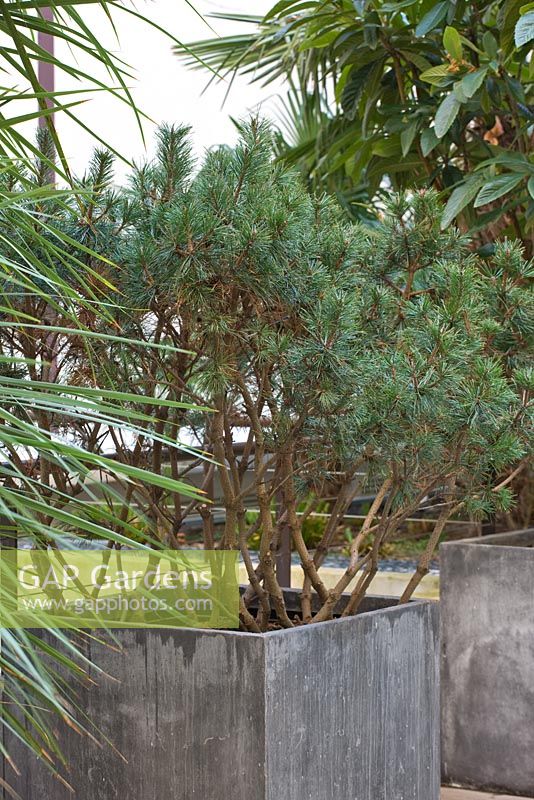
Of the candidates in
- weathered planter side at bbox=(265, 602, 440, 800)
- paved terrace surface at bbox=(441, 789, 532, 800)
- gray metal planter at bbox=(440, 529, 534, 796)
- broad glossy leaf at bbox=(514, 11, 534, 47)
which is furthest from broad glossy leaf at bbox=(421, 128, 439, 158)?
paved terrace surface at bbox=(441, 789, 532, 800)

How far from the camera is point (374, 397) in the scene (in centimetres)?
211

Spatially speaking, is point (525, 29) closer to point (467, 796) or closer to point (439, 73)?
point (439, 73)

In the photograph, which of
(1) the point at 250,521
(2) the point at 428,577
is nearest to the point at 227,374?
(2) the point at 428,577

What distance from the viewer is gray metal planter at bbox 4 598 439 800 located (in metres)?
2.12

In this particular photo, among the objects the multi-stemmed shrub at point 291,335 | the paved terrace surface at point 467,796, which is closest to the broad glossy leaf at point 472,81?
the multi-stemmed shrub at point 291,335

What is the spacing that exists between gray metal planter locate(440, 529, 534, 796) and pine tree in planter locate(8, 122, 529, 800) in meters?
0.99

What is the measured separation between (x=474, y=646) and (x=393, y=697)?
1.08 meters

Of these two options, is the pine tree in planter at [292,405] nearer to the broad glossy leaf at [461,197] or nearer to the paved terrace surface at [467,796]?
the broad glossy leaf at [461,197]

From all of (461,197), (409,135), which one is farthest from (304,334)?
(409,135)

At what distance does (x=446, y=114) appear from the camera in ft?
10.9

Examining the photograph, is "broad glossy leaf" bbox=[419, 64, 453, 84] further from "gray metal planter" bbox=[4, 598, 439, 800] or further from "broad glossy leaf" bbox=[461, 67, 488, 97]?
"gray metal planter" bbox=[4, 598, 439, 800]

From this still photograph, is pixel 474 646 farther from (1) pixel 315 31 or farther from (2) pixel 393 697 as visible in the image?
(1) pixel 315 31

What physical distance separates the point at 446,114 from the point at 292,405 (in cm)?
154

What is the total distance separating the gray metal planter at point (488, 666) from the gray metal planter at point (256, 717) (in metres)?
0.95
